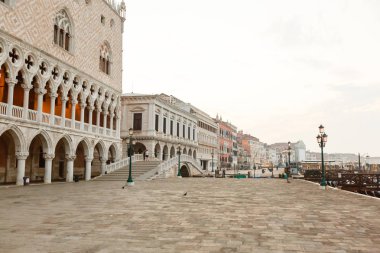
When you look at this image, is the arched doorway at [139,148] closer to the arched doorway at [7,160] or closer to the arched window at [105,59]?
the arched window at [105,59]

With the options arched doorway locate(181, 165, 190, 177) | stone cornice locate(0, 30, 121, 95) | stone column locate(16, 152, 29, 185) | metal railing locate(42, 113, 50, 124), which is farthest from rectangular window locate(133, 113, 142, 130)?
stone column locate(16, 152, 29, 185)

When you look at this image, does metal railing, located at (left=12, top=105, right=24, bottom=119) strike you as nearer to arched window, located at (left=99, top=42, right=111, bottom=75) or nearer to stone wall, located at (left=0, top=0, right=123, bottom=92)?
stone wall, located at (left=0, top=0, right=123, bottom=92)

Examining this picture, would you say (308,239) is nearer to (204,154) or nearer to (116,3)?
(116,3)

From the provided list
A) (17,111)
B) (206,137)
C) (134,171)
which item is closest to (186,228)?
(17,111)

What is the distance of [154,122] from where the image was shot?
1767 inches

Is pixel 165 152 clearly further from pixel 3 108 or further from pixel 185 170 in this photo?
pixel 3 108

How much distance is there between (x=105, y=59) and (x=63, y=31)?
23.6 ft

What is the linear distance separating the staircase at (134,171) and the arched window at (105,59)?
976cm

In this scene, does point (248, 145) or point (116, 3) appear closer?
point (116, 3)

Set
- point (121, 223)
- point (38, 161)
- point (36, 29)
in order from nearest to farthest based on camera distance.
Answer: point (121, 223), point (36, 29), point (38, 161)

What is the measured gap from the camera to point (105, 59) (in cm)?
3450

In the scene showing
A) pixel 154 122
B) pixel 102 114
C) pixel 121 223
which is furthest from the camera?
pixel 154 122

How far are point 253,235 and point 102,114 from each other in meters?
30.9

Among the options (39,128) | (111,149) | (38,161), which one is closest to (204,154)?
(111,149)
